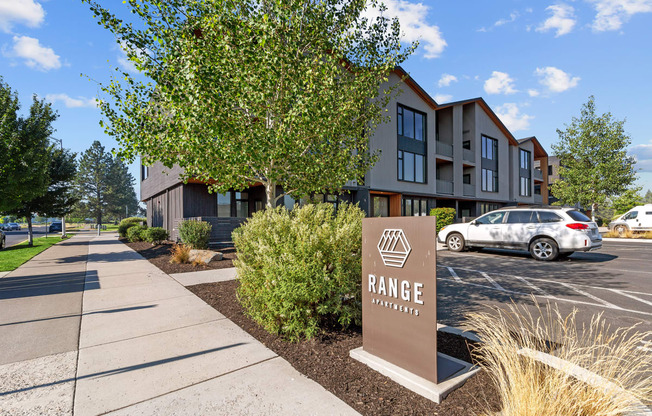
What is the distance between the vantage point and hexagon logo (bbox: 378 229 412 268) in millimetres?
3123

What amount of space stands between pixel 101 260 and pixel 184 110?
9082 mm

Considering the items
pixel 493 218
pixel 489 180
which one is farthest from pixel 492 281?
pixel 489 180

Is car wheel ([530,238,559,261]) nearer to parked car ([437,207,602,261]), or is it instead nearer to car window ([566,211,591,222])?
parked car ([437,207,602,261])

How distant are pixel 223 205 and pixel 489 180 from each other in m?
25.7

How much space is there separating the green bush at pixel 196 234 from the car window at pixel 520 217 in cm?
1203

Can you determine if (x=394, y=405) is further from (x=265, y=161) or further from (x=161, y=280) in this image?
(x=161, y=280)

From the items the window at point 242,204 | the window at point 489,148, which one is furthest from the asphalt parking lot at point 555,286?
the window at point 489,148

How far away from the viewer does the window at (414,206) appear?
24228 millimetres

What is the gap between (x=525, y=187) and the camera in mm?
36406

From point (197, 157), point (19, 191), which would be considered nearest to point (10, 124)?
point (19, 191)

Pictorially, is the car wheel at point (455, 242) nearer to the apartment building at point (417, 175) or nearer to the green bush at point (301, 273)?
the apartment building at point (417, 175)

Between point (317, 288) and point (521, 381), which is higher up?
point (317, 288)

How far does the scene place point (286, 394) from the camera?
293 cm

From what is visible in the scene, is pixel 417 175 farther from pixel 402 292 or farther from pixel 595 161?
pixel 402 292
